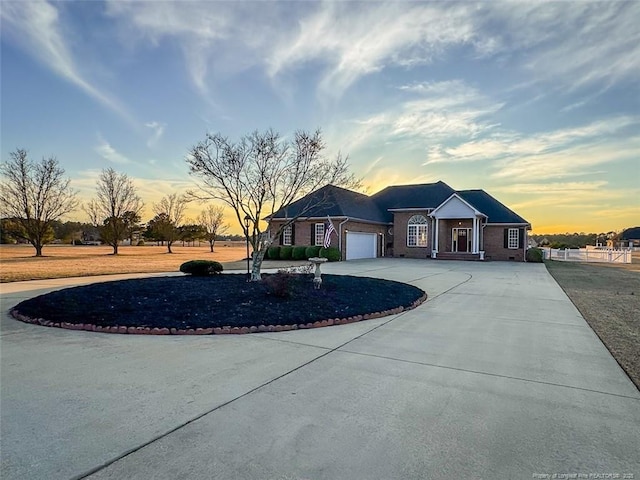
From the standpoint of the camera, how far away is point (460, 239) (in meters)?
29.8

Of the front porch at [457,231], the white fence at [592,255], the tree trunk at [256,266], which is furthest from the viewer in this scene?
the white fence at [592,255]

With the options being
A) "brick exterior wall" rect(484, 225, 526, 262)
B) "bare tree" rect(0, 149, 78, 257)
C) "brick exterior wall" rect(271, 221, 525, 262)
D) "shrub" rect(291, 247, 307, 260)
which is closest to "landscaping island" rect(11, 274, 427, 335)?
"shrub" rect(291, 247, 307, 260)

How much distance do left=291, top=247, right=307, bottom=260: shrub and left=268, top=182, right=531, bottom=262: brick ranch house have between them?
1.47 metres

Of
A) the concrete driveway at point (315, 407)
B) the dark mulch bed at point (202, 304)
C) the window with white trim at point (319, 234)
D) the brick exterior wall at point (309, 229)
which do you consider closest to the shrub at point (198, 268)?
the dark mulch bed at point (202, 304)

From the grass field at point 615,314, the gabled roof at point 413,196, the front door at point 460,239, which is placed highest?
the gabled roof at point 413,196

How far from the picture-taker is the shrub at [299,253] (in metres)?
25.1

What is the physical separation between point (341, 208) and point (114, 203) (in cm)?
2839

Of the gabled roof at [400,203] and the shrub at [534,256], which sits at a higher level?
the gabled roof at [400,203]

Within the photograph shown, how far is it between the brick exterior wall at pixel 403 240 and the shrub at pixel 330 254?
798 centimetres

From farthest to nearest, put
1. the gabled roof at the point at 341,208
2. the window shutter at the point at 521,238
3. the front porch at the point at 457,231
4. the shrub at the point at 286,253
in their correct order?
the window shutter at the point at 521,238 < the front porch at the point at 457,231 < the shrub at the point at 286,253 < the gabled roof at the point at 341,208

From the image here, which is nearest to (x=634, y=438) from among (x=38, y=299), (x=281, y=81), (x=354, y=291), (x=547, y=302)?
(x=354, y=291)

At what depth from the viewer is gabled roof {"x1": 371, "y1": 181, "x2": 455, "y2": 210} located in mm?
30041

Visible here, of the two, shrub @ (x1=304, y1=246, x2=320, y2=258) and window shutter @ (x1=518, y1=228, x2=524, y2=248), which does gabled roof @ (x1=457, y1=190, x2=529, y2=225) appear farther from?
shrub @ (x1=304, y1=246, x2=320, y2=258)

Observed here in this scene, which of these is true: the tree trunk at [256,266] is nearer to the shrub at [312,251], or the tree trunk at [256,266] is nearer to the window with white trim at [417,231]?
the shrub at [312,251]
